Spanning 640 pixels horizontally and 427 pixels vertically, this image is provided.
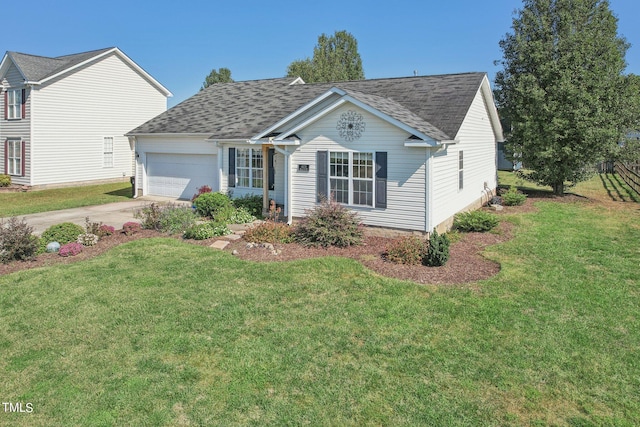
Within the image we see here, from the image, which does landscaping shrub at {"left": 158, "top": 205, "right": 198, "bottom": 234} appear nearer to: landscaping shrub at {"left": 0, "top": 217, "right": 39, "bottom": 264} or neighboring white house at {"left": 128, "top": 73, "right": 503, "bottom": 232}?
neighboring white house at {"left": 128, "top": 73, "right": 503, "bottom": 232}

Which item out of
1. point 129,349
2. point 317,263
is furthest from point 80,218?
point 129,349

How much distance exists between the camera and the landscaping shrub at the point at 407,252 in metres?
10.4

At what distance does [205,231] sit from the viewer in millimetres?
13062

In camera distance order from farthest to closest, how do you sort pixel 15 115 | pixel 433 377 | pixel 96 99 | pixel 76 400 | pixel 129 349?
1. pixel 96 99
2. pixel 15 115
3. pixel 129 349
4. pixel 433 377
5. pixel 76 400

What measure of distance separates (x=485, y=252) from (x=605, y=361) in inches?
220

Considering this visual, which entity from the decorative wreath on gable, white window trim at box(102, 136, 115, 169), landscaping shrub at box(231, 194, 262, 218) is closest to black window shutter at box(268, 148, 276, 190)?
landscaping shrub at box(231, 194, 262, 218)

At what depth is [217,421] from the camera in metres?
4.84

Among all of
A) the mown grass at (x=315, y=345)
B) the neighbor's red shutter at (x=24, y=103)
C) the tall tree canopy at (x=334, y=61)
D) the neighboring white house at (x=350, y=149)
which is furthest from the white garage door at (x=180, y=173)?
the tall tree canopy at (x=334, y=61)

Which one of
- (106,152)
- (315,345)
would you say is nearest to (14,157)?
(106,152)

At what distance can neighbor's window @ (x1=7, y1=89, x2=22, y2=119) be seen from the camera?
25.3 m

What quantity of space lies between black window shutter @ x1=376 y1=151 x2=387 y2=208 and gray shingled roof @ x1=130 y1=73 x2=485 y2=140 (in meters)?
1.18

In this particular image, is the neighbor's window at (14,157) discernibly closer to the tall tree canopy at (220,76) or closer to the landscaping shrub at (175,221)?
the landscaping shrub at (175,221)

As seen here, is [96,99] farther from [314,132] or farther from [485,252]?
[485,252]

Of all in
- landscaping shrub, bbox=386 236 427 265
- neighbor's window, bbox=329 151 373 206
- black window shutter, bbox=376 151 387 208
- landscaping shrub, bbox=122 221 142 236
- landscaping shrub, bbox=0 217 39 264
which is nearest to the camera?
landscaping shrub, bbox=386 236 427 265
